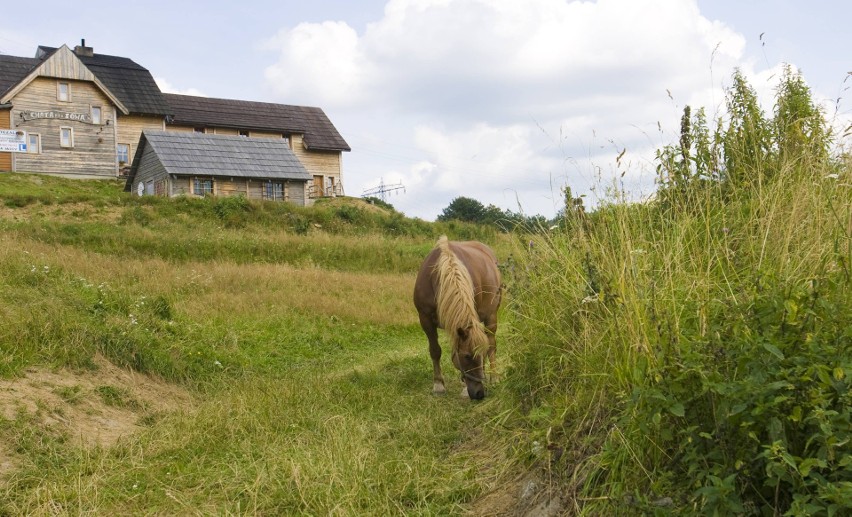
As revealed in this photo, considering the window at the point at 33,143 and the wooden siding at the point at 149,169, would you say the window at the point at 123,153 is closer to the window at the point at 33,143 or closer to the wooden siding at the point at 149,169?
the wooden siding at the point at 149,169

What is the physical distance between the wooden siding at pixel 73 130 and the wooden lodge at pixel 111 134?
5 cm

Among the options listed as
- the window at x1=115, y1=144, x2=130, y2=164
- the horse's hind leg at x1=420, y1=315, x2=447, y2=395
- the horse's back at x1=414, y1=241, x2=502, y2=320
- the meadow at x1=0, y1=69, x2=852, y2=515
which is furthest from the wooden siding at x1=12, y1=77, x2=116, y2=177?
the horse's hind leg at x1=420, y1=315, x2=447, y2=395

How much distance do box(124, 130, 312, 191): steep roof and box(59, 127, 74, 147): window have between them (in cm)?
352

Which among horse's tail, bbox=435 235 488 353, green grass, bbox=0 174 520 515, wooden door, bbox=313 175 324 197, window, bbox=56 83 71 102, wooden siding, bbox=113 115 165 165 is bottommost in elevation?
green grass, bbox=0 174 520 515

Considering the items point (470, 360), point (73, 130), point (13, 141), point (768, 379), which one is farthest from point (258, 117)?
point (768, 379)

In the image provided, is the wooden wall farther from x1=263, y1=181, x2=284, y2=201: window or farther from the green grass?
the green grass

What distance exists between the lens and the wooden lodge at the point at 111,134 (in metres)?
37.1

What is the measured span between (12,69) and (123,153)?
25.0 ft

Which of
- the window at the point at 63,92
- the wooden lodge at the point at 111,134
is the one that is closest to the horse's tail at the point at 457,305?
the wooden lodge at the point at 111,134

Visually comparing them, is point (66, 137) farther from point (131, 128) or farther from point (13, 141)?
point (131, 128)

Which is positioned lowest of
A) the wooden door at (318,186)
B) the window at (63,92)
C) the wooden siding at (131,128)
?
the wooden door at (318,186)

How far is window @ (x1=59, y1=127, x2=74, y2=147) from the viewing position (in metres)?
38.8

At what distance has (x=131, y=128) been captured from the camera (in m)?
→ 43.1

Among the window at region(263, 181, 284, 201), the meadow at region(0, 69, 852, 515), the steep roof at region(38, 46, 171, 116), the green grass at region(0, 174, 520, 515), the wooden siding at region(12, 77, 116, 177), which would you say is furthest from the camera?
the steep roof at region(38, 46, 171, 116)
